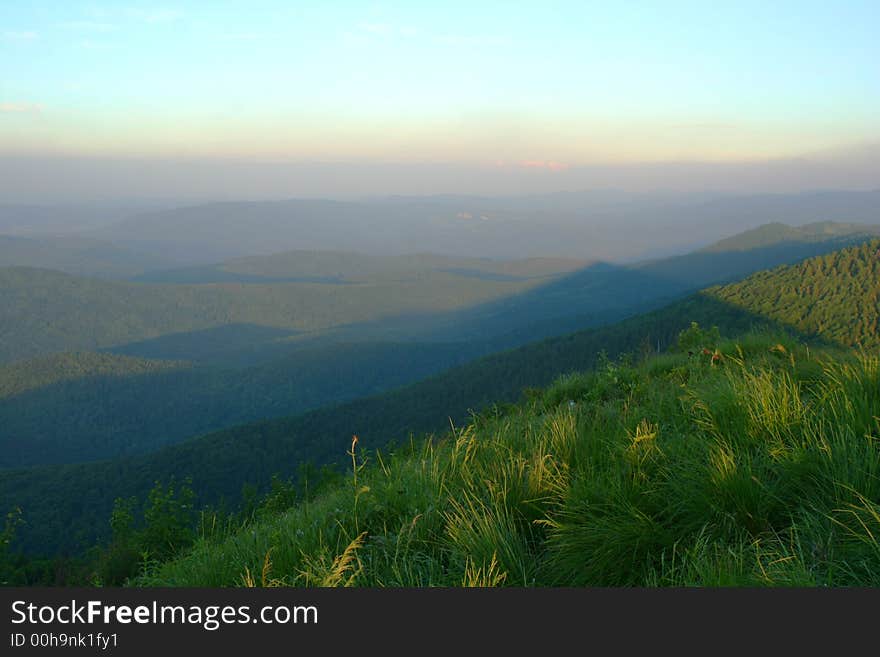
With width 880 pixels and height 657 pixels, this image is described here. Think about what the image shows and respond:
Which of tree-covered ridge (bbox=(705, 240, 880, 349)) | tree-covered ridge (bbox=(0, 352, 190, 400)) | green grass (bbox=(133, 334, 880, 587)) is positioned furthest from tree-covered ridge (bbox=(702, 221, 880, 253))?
green grass (bbox=(133, 334, 880, 587))

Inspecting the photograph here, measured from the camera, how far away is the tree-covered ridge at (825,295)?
1873 cm

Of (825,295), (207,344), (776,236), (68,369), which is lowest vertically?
(207,344)

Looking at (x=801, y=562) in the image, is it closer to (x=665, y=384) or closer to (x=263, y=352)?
(x=665, y=384)

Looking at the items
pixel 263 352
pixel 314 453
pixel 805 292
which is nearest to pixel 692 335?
pixel 805 292

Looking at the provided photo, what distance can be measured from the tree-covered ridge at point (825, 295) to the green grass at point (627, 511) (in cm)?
1125

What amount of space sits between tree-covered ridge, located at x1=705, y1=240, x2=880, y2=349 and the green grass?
11.2 m

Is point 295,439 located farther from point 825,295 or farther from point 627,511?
point 627,511

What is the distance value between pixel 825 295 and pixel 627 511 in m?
30.0

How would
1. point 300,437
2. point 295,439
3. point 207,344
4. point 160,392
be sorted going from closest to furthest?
point 295,439
point 300,437
point 160,392
point 207,344

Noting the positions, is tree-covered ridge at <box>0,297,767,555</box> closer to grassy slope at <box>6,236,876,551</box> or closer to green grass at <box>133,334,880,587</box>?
grassy slope at <box>6,236,876,551</box>

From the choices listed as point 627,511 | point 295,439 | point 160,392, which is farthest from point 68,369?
point 627,511

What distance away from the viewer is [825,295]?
87.1 feet

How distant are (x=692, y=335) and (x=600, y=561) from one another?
6.97 metres

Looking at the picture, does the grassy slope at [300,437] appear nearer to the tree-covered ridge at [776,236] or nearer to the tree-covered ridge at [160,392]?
the tree-covered ridge at [160,392]
